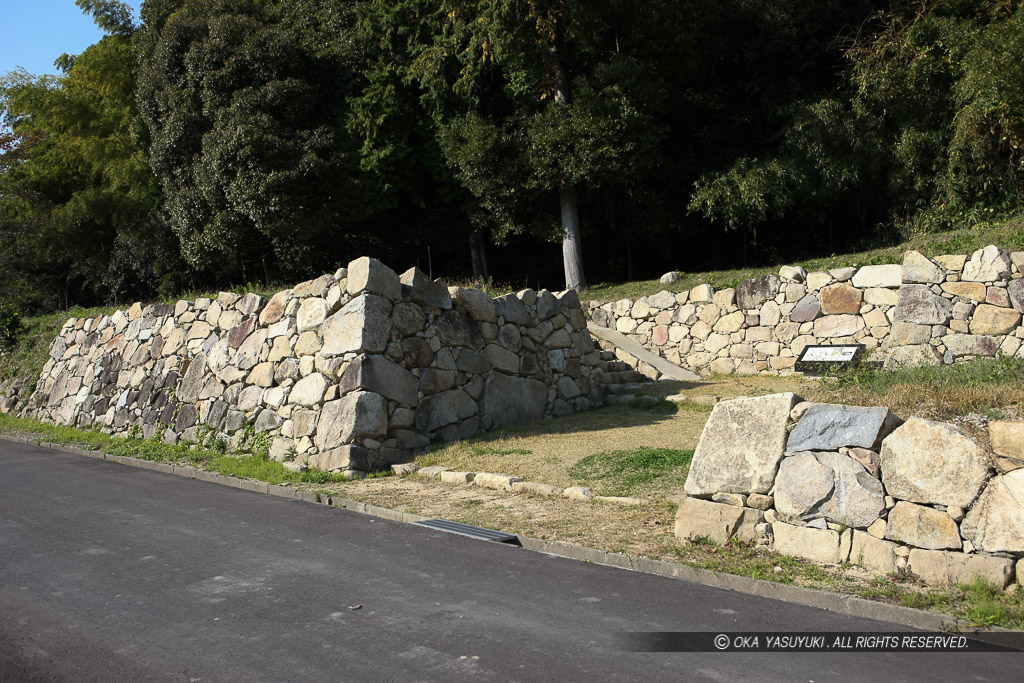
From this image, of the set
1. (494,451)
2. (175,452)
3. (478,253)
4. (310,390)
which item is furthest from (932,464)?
(478,253)

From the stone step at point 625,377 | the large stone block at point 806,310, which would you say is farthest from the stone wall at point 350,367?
the large stone block at point 806,310

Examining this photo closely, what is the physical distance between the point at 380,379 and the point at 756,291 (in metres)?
8.57

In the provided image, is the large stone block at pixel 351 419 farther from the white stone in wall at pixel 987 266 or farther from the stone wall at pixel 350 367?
the white stone in wall at pixel 987 266

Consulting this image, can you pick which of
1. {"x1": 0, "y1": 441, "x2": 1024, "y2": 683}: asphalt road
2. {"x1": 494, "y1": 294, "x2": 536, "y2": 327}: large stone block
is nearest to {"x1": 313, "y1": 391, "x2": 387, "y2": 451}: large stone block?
{"x1": 0, "y1": 441, "x2": 1024, "y2": 683}: asphalt road

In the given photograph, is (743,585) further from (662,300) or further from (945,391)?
(662,300)

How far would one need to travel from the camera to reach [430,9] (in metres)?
21.0

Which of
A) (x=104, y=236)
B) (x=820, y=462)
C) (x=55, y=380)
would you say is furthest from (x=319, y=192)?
(x=820, y=462)

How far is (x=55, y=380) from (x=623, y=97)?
45.9 ft

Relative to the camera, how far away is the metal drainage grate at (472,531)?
20.1 feet

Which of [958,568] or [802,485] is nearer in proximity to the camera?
[958,568]

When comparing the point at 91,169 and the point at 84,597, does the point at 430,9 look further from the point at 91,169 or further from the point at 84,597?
the point at 84,597

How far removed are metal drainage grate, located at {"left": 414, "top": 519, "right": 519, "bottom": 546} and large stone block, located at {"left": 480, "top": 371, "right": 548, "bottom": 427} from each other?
12.2ft

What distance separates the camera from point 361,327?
904 centimetres

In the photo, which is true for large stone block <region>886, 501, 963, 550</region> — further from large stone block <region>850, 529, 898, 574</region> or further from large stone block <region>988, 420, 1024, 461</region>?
large stone block <region>988, 420, 1024, 461</region>
